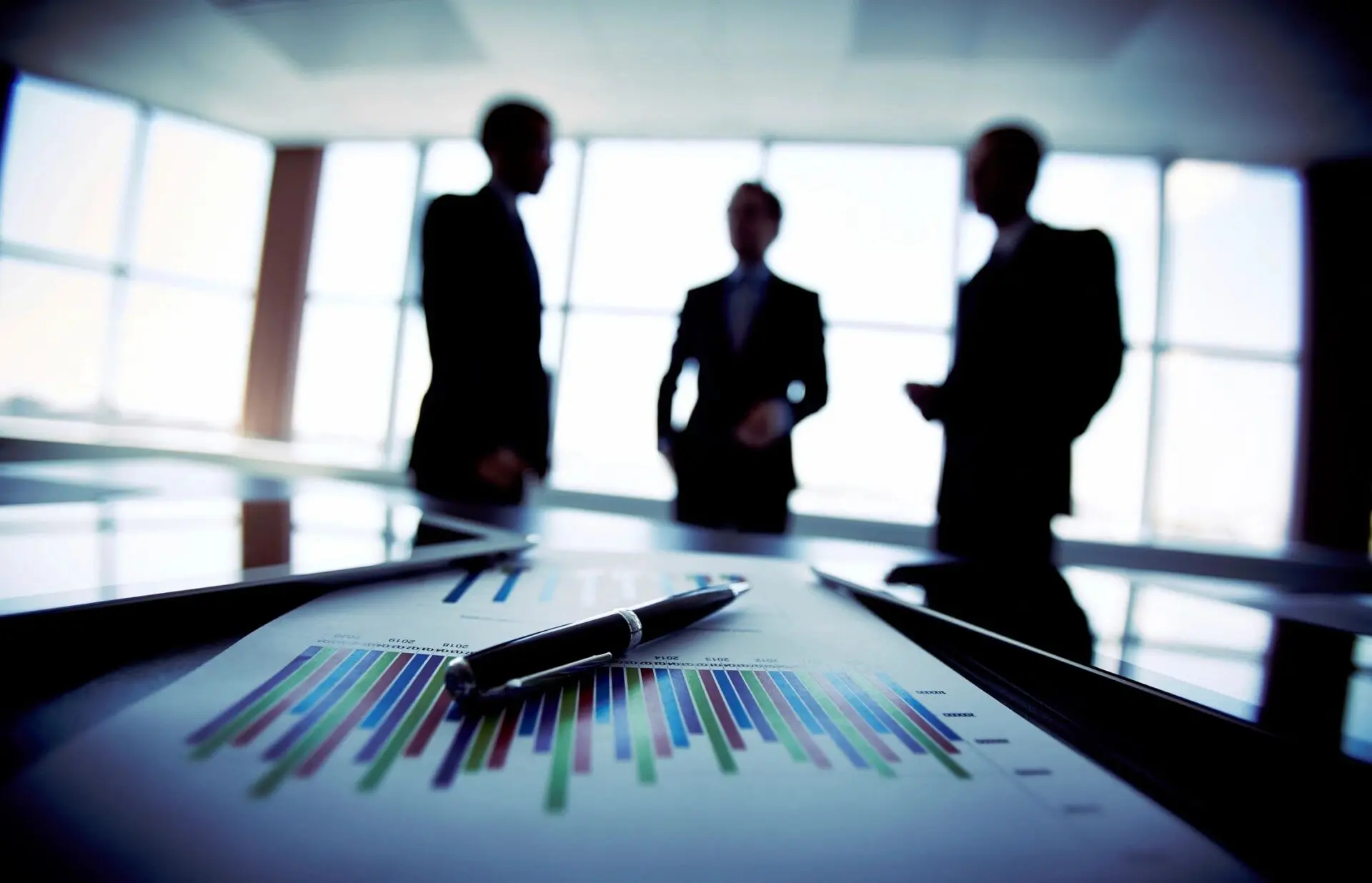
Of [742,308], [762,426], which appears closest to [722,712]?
[762,426]

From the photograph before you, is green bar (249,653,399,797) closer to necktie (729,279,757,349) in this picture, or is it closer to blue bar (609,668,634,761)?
blue bar (609,668,634,761)

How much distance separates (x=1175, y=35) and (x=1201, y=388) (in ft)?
8.15

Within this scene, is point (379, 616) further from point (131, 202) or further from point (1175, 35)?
point (131, 202)

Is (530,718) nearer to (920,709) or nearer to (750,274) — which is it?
(920,709)

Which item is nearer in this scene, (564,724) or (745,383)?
(564,724)

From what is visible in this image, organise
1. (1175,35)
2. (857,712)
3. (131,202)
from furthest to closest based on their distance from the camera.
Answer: (131,202) < (1175,35) < (857,712)

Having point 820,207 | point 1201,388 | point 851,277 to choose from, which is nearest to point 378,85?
point 820,207

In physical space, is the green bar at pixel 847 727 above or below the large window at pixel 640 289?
below

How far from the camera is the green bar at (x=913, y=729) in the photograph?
0.71 feet

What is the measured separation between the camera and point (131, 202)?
15.0 feet

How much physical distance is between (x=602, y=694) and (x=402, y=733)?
0.09 meters

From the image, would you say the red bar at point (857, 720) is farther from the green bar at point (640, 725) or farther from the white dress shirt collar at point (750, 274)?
the white dress shirt collar at point (750, 274)

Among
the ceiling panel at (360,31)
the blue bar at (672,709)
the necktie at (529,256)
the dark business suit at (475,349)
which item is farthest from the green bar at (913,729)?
the ceiling panel at (360,31)

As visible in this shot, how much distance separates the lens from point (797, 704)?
27 centimetres
